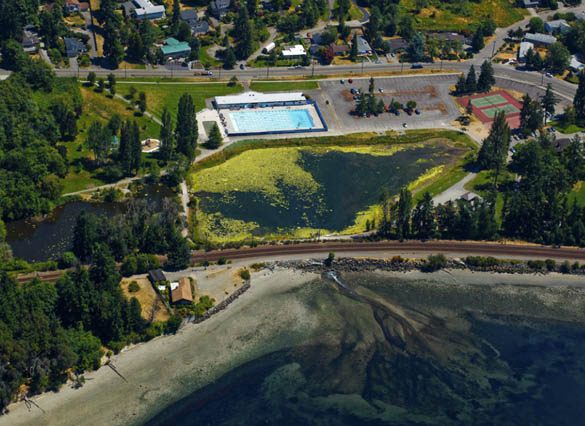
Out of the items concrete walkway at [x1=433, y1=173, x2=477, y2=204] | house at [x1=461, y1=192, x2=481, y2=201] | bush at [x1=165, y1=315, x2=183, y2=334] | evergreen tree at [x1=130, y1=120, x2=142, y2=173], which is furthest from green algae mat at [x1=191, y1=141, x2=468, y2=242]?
bush at [x1=165, y1=315, x2=183, y2=334]

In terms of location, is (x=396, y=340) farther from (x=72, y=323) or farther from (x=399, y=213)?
(x=72, y=323)

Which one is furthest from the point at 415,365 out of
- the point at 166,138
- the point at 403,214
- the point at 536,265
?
the point at 166,138

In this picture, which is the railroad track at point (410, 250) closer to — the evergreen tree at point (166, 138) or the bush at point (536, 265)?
the bush at point (536, 265)

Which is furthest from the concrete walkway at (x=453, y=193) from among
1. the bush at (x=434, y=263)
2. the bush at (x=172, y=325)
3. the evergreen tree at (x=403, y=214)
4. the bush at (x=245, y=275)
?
the bush at (x=172, y=325)

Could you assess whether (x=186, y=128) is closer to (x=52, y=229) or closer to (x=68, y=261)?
(x=52, y=229)

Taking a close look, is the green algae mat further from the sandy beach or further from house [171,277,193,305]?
house [171,277,193,305]
